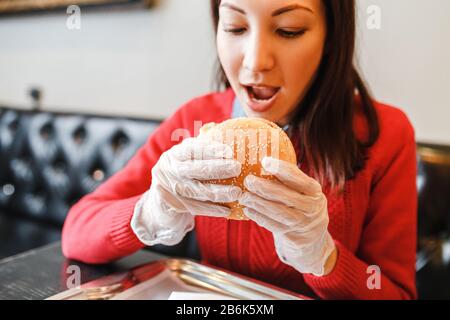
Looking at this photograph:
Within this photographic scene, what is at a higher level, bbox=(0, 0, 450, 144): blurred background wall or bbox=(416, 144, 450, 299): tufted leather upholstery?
bbox=(0, 0, 450, 144): blurred background wall

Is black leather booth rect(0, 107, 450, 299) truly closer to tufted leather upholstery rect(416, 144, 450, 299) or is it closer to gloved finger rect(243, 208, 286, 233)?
tufted leather upholstery rect(416, 144, 450, 299)

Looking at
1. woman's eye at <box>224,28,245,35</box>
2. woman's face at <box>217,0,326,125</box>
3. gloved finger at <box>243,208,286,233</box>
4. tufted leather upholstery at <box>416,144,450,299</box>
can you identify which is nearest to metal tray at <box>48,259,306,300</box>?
gloved finger at <box>243,208,286,233</box>

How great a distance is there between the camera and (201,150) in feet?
1.44

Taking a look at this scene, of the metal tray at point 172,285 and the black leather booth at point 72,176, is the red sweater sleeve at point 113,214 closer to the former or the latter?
the metal tray at point 172,285

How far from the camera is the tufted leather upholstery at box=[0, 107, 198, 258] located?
1020mm

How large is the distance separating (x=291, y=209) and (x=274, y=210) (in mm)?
27

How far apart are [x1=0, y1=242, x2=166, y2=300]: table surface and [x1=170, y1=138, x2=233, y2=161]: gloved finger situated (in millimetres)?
303

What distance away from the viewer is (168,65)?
2.93ft

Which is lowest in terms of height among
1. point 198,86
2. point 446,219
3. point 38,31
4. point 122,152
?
point 446,219

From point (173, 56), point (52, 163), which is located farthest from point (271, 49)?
point (52, 163)

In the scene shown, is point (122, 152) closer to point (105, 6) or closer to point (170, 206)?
point (105, 6)

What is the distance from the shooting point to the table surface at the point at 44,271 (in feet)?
1.93

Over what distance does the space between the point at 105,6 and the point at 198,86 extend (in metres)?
0.41
